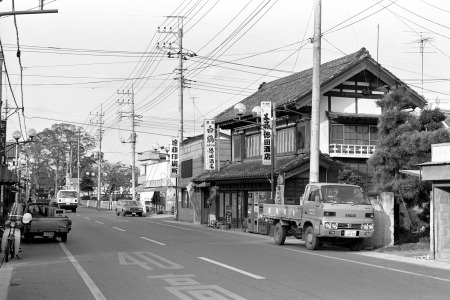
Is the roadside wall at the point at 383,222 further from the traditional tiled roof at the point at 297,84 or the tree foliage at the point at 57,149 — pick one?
the tree foliage at the point at 57,149

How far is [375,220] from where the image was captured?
2052 cm

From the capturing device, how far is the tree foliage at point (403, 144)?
2022 centimetres

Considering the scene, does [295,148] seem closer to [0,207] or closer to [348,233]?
[348,233]

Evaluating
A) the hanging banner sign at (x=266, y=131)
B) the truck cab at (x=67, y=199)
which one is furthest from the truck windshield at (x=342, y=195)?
the truck cab at (x=67, y=199)

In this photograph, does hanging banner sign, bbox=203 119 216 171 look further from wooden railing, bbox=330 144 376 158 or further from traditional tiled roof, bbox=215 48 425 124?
wooden railing, bbox=330 144 376 158

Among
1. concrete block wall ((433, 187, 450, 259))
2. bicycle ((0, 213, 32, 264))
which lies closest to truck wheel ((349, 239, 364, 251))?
concrete block wall ((433, 187, 450, 259))

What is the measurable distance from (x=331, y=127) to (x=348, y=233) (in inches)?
496

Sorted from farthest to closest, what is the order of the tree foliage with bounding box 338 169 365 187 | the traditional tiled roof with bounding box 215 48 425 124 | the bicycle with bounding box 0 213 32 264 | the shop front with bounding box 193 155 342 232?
the traditional tiled roof with bounding box 215 48 425 124 < the shop front with bounding box 193 155 342 232 < the tree foliage with bounding box 338 169 365 187 < the bicycle with bounding box 0 213 32 264

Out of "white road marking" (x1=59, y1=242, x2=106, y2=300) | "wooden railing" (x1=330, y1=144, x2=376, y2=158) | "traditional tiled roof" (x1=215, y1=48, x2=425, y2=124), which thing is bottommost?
"white road marking" (x1=59, y1=242, x2=106, y2=300)

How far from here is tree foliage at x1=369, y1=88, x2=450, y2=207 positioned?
2022cm

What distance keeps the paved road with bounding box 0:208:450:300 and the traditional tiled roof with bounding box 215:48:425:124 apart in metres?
13.4

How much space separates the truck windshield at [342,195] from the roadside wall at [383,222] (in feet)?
3.36

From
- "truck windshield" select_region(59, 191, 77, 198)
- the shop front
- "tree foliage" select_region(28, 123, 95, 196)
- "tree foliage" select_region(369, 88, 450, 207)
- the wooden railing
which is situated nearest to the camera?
"tree foliage" select_region(369, 88, 450, 207)

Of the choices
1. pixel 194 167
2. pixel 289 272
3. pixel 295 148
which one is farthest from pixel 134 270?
pixel 194 167
